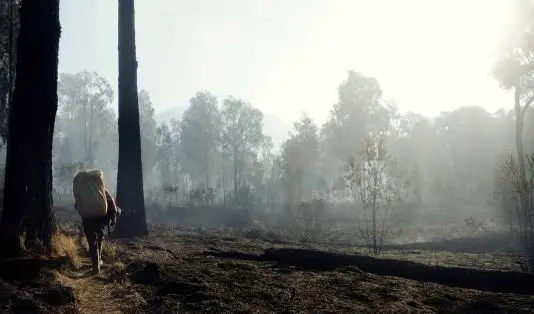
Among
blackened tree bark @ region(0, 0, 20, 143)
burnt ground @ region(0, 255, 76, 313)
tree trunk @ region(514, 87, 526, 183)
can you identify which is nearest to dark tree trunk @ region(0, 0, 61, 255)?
burnt ground @ region(0, 255, 76, 313)

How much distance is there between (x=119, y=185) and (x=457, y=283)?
7836 millimetres

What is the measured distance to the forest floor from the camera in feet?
14.6

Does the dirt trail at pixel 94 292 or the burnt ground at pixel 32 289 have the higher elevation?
the burnt ground at pixel 32 289

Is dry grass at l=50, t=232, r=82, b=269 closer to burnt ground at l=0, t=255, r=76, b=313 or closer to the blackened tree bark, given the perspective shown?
burnt ground at l=0, t=255, r=76, b=313

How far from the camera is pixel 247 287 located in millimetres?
5387

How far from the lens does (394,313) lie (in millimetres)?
4574

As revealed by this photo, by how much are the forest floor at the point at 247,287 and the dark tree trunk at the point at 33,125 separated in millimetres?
1008

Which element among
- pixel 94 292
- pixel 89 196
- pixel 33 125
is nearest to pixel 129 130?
pixel 33 125

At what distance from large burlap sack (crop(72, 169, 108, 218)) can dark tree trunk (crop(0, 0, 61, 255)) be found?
0.56 m

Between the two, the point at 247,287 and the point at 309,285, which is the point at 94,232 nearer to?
the point at 247,287

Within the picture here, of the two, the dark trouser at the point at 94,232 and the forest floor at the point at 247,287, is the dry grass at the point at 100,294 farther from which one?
the dark trouser at the point at 94,232

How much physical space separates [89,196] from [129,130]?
473 cm

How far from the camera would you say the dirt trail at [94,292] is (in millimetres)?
4441

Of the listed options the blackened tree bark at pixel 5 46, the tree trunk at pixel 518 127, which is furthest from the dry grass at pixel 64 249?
the tree trunk at pixel 518 127
